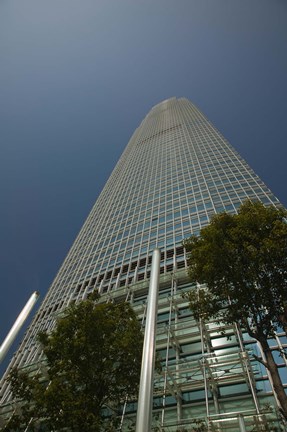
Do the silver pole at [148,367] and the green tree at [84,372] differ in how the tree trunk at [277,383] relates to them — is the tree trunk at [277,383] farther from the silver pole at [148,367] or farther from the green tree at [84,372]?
the green tree at [84,372]

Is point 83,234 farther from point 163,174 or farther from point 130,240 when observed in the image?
point 163,174

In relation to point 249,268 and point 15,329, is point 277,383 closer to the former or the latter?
point 249,268

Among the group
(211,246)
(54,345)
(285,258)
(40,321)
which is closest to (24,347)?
(40,321)

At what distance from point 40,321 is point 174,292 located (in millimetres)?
17866

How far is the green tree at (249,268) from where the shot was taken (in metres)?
12.8

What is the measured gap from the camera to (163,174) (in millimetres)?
58500

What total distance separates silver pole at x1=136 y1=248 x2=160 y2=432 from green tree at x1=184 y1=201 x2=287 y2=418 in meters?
4.67

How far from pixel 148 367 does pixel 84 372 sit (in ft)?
20.4

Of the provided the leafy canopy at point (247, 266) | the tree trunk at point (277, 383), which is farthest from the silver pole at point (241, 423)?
the leafy canopy at point (247, 266)

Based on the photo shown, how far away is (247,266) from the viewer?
13.4m

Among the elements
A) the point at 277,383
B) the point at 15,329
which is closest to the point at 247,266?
the point at 277,383

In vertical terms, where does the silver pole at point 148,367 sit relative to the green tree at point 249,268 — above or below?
below

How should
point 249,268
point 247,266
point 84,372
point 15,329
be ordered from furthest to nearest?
point 247,266, point 249,268, point 15,329, point 84,372

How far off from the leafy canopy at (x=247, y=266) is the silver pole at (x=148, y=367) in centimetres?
468
